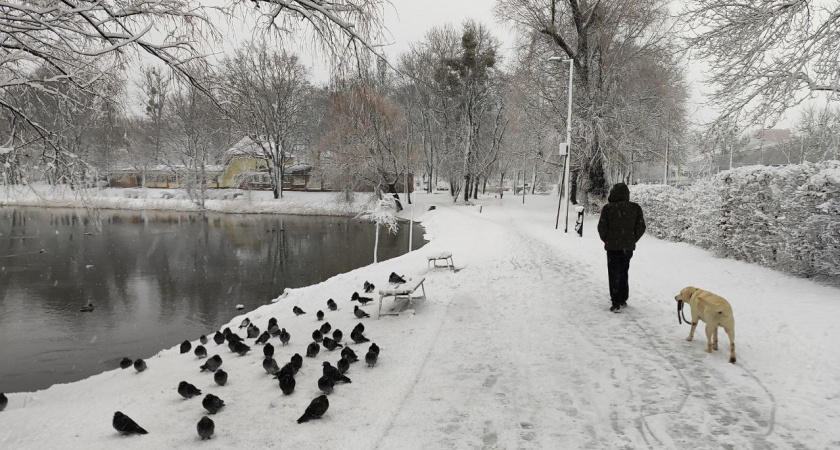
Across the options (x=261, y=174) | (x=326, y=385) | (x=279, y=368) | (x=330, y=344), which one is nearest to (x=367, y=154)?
(x=261, y=174)

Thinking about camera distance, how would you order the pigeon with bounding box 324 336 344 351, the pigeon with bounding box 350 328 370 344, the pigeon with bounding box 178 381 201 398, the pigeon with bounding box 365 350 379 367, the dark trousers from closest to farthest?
the pigeon with bounding box 178 381 201 398 → the pigeon with bounding box 365 350 379 367 → the pigeon with bounding box 324 336 344 351 → the pigeon with bounding box 350 328 370 344 → the dark trousers

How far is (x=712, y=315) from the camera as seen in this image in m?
4.90

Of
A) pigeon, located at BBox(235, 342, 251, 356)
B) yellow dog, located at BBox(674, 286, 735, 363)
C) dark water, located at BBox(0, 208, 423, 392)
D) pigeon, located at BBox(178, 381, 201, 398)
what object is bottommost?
dark water, located at BBox(0, 208, 423, 392)

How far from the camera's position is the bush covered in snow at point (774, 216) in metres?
7.09

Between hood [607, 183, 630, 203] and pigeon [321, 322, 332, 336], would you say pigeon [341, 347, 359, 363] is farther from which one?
hood [607, 183, 630, 203]

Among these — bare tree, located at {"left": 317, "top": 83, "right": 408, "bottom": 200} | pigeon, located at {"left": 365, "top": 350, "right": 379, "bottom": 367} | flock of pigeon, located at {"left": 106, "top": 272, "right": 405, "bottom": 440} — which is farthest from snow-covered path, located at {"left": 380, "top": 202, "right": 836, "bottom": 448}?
bare tree, located at {"left": 317, "top": 83, "right": 408, "bottom": 200}

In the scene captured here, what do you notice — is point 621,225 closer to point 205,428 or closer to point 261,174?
point 205,428

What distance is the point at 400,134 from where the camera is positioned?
38.6 m

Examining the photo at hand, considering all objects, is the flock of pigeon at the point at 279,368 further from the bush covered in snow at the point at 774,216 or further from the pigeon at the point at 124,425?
the bush covered in snow at the point at 774,216

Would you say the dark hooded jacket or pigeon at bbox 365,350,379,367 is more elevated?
the dark hooded jacket

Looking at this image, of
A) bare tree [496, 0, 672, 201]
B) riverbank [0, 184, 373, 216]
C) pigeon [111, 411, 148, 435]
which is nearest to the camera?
pigeon [111, 411, 148, 435]

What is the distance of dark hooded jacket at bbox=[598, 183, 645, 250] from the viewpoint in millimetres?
6852

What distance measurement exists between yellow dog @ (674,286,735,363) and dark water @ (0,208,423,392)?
8.07 metres

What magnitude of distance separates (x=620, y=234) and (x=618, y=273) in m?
0.64
